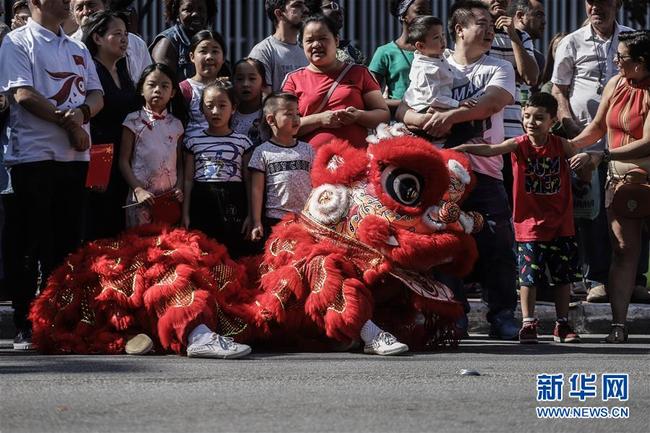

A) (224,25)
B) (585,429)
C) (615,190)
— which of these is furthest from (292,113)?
(224,25)

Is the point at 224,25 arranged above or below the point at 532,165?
above

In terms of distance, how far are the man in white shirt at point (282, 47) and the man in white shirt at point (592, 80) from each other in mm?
1920

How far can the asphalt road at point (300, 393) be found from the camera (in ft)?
17.8

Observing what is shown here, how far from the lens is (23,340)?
838cm

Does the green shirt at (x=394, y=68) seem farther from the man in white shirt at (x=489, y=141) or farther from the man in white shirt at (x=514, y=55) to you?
the man in white shirt at (x=514, y=55)

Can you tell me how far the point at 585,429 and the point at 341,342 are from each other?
275 centimetres

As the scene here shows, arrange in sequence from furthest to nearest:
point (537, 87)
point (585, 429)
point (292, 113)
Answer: point (537, 87)
point (292, 113)
point (585, 429)

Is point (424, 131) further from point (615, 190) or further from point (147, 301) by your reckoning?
point (147, 301)

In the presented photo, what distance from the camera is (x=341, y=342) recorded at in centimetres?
808

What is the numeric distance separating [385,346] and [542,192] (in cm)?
177

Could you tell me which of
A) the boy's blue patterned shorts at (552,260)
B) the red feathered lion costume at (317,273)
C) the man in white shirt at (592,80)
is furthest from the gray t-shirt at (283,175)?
the man in white shirt at (592,80)

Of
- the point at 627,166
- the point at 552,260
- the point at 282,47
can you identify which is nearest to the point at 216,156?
the point at 282,47

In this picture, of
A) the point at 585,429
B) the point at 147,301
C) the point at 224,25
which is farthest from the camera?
the point at 224,25

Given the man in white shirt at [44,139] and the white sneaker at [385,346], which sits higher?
the man in white shirt at [44,139]
